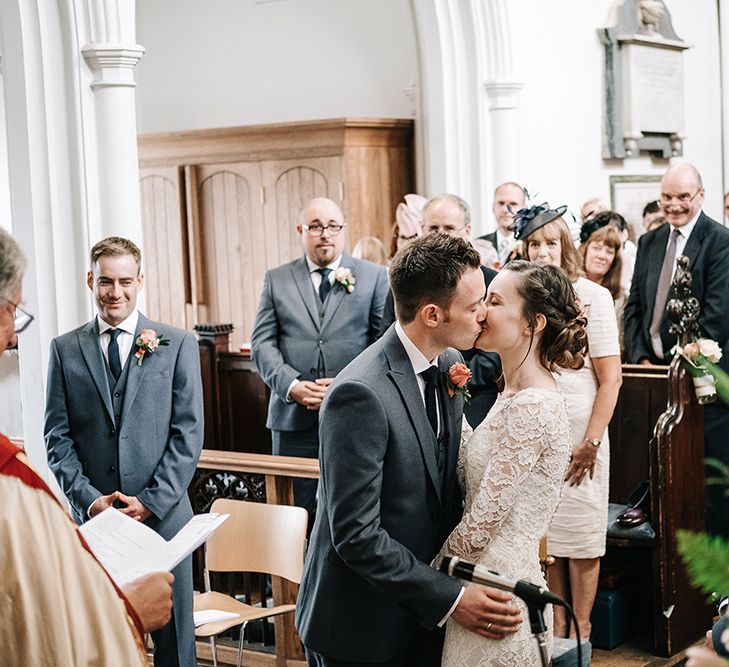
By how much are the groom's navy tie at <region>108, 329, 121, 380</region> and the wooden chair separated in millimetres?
627

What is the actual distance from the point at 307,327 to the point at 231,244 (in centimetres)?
464

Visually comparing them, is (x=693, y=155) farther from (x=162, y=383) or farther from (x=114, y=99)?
(x=162, y=383)

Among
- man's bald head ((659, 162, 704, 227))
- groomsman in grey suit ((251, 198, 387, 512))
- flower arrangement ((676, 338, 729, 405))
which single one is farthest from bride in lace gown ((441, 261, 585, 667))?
man's bald head ((659, 162, 704, 227))

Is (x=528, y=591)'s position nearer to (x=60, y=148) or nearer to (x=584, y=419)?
(x=584, y=419)

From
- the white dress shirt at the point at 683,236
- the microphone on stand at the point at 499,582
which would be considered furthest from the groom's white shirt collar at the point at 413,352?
the white dress shirt at the point at 683,236

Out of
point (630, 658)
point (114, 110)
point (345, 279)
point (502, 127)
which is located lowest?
point (630, 658)

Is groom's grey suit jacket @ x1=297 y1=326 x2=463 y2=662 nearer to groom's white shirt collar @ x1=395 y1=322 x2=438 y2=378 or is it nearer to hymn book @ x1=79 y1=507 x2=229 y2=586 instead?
groom's white shirt collar @ x1=395 y1=322 x2=438 y2=378

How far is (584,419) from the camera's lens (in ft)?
14.8

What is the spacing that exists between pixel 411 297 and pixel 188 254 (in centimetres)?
757

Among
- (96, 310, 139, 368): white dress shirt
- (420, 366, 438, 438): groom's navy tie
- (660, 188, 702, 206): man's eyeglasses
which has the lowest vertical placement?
(420, 366, 438, 438): groom's navy tie

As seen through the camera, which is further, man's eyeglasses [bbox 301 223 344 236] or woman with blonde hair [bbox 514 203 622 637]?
man's eyeglasses [bbox 301 223 344 236]


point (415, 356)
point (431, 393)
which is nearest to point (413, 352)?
point (415, 356)

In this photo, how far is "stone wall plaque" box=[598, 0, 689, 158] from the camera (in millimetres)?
9492

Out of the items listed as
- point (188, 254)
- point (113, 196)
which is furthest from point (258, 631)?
point (188, 254)
